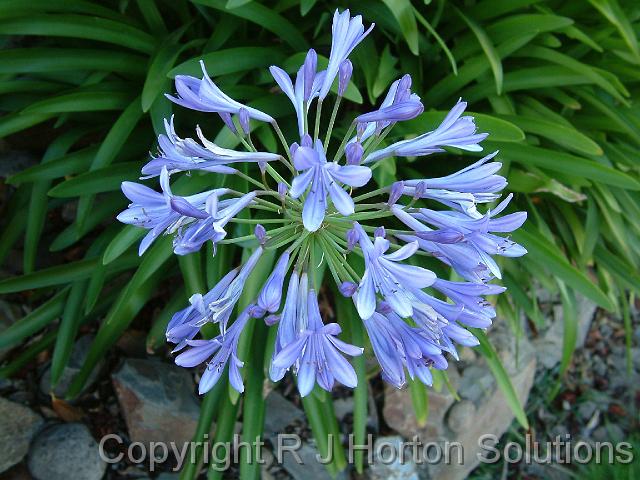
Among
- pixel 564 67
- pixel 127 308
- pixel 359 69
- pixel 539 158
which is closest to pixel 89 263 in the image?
pixel 127 308

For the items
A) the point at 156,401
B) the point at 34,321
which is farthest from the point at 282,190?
the point at 156,401

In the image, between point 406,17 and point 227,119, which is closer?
point 227,119

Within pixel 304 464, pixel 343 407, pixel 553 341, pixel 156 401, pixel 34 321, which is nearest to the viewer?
pixel 34 321

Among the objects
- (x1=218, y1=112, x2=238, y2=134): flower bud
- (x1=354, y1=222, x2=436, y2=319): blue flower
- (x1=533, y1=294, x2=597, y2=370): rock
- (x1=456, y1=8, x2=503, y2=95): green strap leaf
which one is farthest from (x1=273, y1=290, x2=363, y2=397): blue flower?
(x1=533, y1=294, x2=597, y2=370): rock

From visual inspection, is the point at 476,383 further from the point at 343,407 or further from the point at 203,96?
the point at 203,96

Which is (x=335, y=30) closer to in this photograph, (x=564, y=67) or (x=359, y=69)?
(x=359, y=69)

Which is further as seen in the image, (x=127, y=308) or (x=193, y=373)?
(x=193, y=373)
